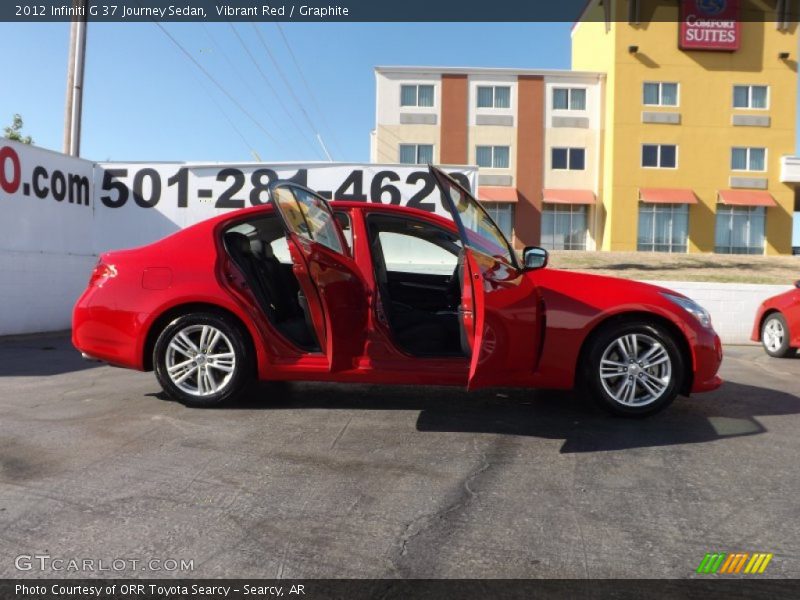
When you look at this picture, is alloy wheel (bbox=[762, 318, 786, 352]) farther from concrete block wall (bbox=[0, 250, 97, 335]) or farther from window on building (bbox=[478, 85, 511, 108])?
window on building (bbox=[478, 85, 511, 108])

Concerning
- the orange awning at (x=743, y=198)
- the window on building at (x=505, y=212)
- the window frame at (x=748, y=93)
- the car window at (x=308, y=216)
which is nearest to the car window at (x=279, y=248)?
the car window at (x=308, y=216)

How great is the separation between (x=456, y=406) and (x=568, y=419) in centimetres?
86

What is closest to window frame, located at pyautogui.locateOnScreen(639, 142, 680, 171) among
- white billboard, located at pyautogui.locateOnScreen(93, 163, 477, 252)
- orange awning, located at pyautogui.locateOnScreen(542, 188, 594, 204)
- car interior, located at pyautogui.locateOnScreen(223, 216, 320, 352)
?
orange awning, located at pyautogui.locateOnScreen(542, 188, 594, 204)

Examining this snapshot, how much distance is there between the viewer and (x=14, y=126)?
37188 mm

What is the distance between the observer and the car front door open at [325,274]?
412 cm

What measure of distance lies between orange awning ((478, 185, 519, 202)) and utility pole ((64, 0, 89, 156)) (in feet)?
72.8

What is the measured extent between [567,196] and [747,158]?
30.3 feet

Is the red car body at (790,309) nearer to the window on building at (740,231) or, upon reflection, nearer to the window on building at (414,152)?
the window on building at (414,152)

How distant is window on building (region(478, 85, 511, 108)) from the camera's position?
33.2 metres

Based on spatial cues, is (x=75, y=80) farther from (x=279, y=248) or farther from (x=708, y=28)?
(x=708, y=28)

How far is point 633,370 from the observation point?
4484mm

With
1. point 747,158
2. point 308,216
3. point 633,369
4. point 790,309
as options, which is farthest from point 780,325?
point 747,158

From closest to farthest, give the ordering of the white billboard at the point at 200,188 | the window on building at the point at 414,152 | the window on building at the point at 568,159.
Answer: the white billboard at the point at 200,188
the window on building at the point at 414,152
the window on building at the point at 568,159

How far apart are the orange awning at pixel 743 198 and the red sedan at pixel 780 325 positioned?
2594cm
